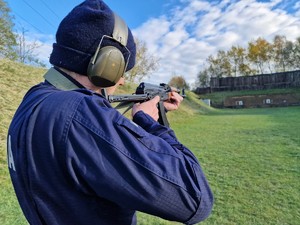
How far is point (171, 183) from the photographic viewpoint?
0.97 m

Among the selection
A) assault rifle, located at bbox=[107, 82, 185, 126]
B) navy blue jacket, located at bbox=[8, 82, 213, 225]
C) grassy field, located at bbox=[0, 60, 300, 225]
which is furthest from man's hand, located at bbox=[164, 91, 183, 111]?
grassy field, located at bbox=[0, 60, 300, 225]

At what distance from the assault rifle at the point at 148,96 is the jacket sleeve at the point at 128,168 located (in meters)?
0.80

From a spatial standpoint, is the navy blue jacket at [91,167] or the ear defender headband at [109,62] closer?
the navy blue jacket at [91,167]

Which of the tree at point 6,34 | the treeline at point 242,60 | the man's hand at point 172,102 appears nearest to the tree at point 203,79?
the treeline at point 242,60

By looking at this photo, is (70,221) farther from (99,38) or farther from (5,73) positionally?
(5,73)

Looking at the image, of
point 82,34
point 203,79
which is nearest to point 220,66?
point 203,79

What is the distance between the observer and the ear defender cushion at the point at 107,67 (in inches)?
48.4

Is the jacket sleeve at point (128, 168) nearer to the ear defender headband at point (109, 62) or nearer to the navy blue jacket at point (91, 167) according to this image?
the navy blue jacket at point (91, 167)

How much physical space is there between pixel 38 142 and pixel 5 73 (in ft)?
34.1

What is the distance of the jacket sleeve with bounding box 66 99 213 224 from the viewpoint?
91 cm

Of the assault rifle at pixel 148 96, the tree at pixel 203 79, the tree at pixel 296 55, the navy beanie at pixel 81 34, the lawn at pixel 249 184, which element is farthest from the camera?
the tree at pixel 203 79

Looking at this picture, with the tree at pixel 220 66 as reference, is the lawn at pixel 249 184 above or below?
below

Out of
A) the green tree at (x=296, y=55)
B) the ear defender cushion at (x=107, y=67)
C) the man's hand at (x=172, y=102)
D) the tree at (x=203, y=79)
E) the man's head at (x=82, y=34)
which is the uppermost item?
the green tree at (x=296, y=55)

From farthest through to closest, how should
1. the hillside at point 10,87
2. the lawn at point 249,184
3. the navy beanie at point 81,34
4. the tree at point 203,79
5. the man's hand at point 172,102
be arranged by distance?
the tree at point 203,79
the hillside at point 10,87
the lawn at point 249,184
the man's hand at point 172,102
the navy beanie at point 81,34
